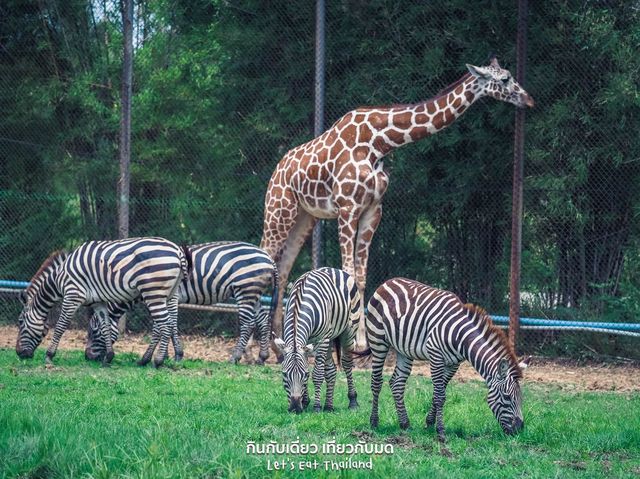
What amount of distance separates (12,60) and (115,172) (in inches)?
94.8

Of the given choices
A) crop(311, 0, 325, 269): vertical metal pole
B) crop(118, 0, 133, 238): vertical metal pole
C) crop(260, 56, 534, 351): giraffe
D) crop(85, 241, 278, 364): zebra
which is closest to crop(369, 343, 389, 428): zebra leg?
crop(260, 56, 534, 351): giraffe

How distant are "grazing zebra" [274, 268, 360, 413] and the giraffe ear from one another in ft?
10.9

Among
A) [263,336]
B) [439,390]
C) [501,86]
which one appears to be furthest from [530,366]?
[439,390]

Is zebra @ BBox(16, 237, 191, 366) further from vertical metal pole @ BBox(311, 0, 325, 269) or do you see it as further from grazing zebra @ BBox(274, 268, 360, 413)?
grazing zebra @ BBox(274, 268, 360, 413)

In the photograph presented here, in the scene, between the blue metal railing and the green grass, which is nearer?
the green grass

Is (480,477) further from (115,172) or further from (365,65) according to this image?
(115,172)

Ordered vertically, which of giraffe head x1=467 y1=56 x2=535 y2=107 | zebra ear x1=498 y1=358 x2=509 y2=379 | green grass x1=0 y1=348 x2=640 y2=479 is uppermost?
giraffe head x1=467 y1=56 x2=535 y2=107

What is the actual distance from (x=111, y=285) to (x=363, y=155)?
2.94 m

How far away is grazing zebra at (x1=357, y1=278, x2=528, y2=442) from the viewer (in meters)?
6.69

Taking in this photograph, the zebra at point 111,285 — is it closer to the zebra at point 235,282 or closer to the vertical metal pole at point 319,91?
the zebra at point 235,282

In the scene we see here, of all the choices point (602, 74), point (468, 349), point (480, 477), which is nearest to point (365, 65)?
point (602, 74)

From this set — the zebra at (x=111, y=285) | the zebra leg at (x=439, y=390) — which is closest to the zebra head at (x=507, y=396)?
the zebra leg at (x=439, y=390)

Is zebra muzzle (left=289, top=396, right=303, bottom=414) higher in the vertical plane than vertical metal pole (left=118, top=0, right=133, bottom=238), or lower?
lower

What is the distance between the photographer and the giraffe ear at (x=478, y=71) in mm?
10750
